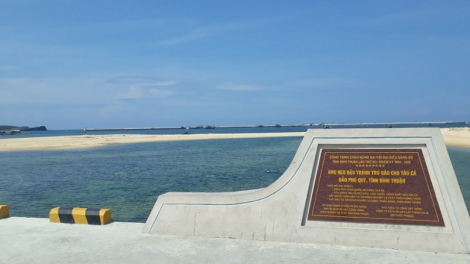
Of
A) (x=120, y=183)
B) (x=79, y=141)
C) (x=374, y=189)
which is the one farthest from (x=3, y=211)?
(x=79, y=141)

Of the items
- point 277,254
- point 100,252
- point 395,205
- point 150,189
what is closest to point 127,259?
point 100,252

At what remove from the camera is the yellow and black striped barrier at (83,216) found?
35.5ft

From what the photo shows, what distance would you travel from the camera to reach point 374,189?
8.66 m

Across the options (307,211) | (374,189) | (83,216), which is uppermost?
(83,216)

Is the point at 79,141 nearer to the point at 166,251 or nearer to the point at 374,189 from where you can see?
the point at 166,251

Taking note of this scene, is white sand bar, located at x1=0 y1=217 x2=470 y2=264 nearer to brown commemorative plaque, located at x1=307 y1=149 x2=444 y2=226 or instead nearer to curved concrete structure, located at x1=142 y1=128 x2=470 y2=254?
curved concrete structure, located at x1=142 y1=128 x2=470 y2=254

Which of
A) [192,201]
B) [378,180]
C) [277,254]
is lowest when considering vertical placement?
[277,254]

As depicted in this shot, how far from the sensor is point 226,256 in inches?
314

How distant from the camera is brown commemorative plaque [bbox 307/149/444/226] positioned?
830 cm

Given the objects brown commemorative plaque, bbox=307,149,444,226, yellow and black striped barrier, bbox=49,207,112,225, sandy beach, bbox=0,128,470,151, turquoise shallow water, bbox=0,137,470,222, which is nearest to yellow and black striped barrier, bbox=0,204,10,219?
yellow and black striped barrier, bbox=49,207,112,225

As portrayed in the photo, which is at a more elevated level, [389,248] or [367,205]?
[367,205]

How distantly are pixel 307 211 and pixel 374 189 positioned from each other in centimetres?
152

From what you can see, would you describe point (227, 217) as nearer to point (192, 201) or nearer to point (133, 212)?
point (192, 201)

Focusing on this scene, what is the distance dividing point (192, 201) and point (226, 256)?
1.99 m
